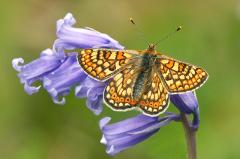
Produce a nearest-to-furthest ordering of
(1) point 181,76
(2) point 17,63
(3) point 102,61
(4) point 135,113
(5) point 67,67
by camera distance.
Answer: (1) point 181,76 < (3) point 102,61 < (5) point 67,67 < (2) point 17,63 < (4) point 135,113

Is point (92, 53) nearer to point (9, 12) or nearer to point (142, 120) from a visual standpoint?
point (142, 120)

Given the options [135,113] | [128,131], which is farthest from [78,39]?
[135,113]

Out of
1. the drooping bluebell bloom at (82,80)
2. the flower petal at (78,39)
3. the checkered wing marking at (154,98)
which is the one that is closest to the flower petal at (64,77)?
the drooping bluebell bloom at (82,80)

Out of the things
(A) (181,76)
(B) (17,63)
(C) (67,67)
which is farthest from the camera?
(B) (17,63)

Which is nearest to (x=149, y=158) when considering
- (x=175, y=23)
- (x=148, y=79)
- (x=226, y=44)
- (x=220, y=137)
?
(x=220, y=137)

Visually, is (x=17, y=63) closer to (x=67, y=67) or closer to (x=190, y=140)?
(x=67, y=67)

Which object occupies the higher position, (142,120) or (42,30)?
(42,30)
